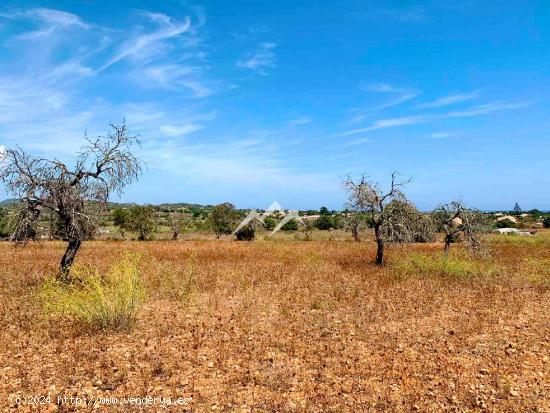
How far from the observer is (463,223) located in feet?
76.9

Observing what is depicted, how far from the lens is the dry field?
22.3 ft

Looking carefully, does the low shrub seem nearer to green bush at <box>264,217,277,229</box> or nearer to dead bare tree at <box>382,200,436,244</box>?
dead bare tree at <box>382,200,436,244</box>

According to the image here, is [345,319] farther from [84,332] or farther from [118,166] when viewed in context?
[118,166]

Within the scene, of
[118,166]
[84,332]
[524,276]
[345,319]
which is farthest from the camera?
[524,276]

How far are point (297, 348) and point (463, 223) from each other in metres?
17.9

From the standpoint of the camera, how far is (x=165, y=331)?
10.1 meters

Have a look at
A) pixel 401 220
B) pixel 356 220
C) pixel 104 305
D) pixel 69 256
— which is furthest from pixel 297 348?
pixel 356 220

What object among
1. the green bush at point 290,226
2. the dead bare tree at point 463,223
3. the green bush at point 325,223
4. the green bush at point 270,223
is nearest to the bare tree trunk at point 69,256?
the dead bare tree at point 463,223

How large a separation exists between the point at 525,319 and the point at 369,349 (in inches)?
233

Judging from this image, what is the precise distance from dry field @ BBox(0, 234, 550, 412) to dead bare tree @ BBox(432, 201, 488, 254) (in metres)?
6.85

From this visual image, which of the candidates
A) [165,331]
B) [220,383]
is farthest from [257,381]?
[165,331]

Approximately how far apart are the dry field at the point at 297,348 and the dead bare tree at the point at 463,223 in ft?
22.5

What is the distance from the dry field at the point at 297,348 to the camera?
268 inches

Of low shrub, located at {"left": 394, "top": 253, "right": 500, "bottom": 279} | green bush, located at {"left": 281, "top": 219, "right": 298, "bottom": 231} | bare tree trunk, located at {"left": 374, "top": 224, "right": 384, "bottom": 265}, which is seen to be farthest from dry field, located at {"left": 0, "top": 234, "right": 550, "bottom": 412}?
green bush, located at {"left": 281, "top": 219, "right": 298, "bottom": 231}
